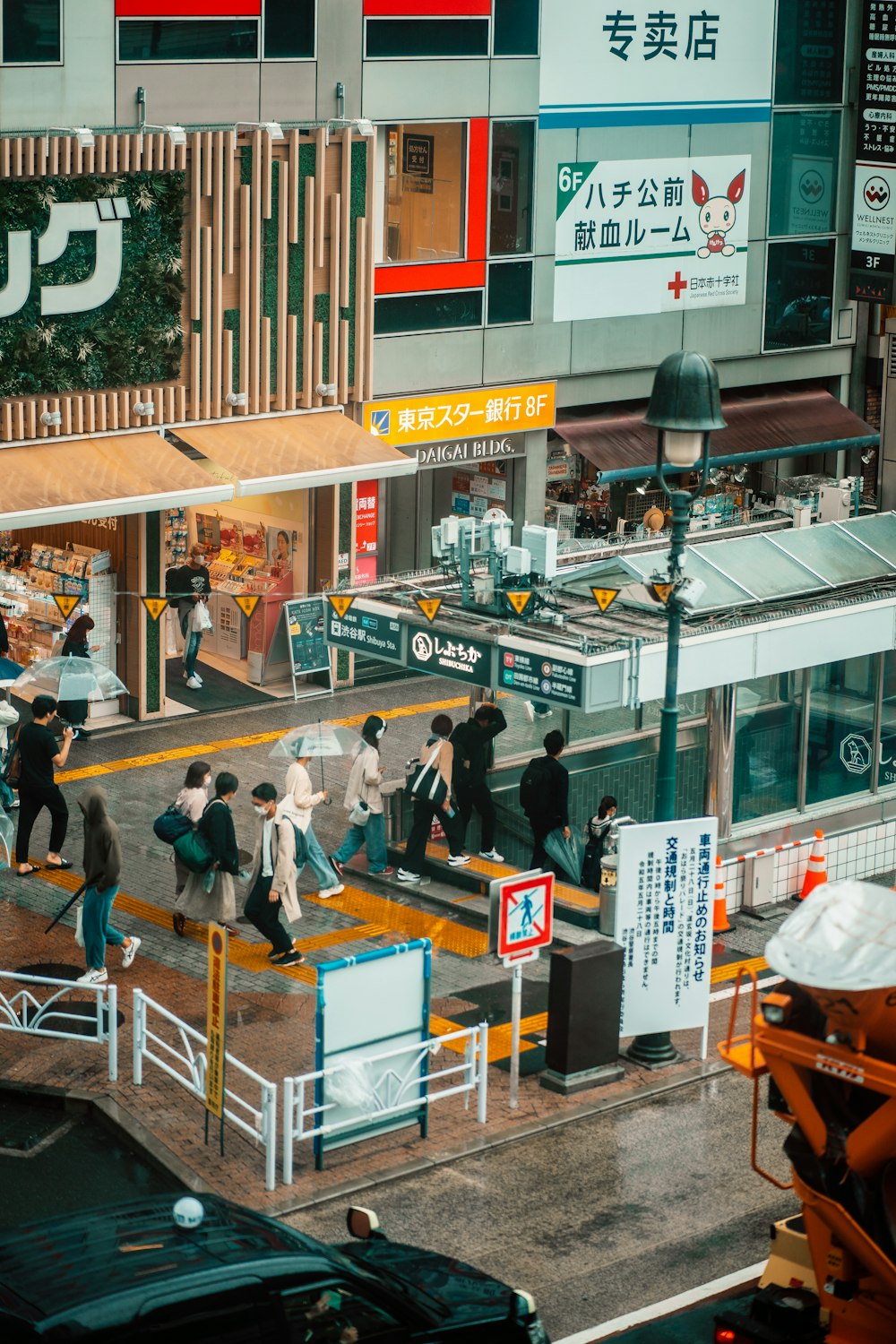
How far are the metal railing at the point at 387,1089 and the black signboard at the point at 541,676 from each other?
11.1ft

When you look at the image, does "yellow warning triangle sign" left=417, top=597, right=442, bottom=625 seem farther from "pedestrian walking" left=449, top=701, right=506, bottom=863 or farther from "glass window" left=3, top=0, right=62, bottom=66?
"glass window" left=3, top=0, right=62, bottom=66

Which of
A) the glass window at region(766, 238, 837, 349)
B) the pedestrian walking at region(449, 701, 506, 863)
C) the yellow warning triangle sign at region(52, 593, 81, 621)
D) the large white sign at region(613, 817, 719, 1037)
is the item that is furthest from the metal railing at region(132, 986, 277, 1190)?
the glass window at region(766, 238, 837, 349)

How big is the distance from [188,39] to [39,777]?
8847 millimetres

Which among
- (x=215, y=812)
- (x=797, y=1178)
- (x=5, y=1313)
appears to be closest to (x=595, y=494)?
(x=215, y=812)

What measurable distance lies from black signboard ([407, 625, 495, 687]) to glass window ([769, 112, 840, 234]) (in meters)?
13.3

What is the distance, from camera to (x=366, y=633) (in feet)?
A: 60.3

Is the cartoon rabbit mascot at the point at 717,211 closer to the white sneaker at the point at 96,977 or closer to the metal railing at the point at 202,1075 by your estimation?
the white sneaker at the point at 96,977

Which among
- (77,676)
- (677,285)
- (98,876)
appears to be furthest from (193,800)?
(677,285)

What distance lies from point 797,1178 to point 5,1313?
3.89 m

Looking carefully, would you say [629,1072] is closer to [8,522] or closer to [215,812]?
[215,812]

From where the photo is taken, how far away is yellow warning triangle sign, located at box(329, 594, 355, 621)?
60.7ft

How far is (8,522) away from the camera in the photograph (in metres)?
20.5

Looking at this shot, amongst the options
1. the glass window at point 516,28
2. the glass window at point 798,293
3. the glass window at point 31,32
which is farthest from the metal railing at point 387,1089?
the glass window at point 798,293

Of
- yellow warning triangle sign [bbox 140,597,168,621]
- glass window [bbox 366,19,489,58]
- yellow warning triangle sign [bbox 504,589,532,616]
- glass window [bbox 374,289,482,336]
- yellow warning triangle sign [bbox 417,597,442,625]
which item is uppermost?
glass window [bbox 366,19,489,58]
